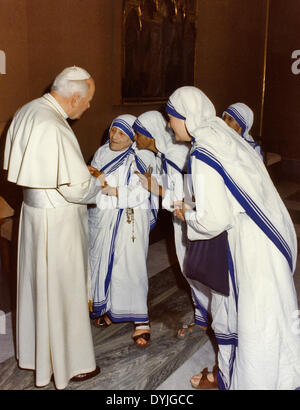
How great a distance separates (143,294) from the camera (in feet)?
11.3

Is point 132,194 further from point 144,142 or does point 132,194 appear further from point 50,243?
point 50,243

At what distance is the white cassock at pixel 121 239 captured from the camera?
3285mm

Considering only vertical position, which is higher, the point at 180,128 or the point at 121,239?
the point at 180,128

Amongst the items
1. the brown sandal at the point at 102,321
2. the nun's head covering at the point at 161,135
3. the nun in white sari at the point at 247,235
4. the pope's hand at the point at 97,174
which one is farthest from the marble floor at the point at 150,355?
the nun's head covering at the point at 161,135

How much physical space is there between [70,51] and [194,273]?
10.8 feet

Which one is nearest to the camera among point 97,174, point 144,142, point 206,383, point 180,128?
point 180,128

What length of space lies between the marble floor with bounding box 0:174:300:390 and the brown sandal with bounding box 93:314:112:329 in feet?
0.18

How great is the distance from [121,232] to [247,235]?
4.09 feet

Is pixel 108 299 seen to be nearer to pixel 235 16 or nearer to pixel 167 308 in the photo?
pixel 167 308

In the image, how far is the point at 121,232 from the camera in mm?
3355

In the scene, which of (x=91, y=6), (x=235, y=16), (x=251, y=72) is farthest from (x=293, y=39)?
(x=91, y=6)

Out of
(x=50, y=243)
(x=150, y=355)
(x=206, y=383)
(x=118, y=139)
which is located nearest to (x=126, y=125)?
(x=118, y=139)

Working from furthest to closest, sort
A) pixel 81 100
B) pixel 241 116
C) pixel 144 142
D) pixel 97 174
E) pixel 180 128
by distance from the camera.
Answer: pixel 241 116
pixel 144 142
pixel 97 174
pixel 81 100
pixel 180 128

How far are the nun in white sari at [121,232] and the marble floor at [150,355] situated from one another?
154 mm
